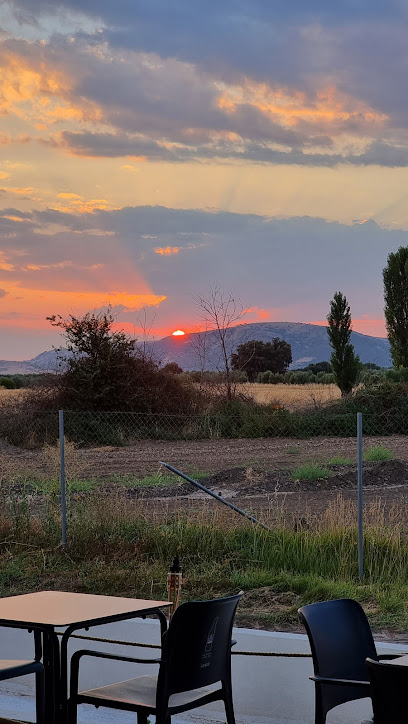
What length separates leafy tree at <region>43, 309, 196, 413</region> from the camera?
76.4 ft

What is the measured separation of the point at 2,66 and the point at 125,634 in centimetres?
887

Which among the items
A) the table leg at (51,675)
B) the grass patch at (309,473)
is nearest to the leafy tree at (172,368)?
the grass patch at (309,473)

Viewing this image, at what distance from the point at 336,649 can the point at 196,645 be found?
22.8 inches

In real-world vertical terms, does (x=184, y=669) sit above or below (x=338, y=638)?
below

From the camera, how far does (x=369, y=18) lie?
1084 cm

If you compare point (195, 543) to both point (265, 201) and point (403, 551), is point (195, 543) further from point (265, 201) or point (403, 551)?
point (265, 201)

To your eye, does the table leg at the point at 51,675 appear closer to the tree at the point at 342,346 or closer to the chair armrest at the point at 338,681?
the chair armrest at the point at 338,681

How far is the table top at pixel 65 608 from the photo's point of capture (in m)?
4.10

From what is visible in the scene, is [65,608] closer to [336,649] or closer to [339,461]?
[336,649]

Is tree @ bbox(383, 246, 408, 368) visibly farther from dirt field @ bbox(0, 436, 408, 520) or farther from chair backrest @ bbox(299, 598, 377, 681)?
chair backrest @ bbox(299, 598, 377, 681)

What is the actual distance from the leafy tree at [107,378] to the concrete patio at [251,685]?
1671 cm

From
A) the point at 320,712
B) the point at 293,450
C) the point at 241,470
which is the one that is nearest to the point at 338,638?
the point at 320,712

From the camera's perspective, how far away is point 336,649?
4027 mm

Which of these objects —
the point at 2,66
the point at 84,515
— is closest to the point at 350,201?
the point at 2,66
